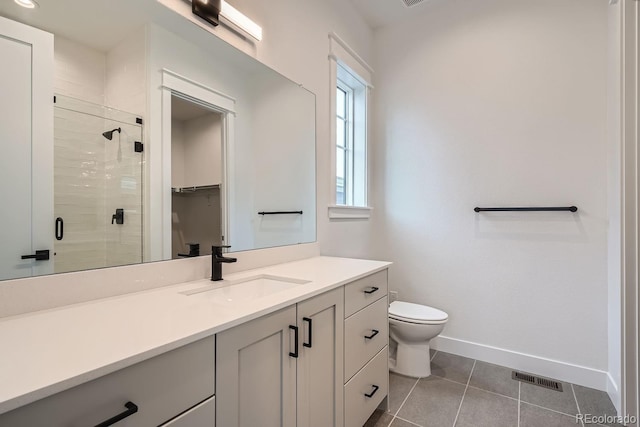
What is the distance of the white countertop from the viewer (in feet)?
1.59

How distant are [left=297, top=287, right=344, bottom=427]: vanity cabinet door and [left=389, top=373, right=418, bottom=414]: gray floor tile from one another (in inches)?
24.4

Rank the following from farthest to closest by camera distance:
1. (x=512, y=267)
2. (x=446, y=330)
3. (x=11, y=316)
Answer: (x=446, y=330), (x=512, y=267), (x=11, y=316)

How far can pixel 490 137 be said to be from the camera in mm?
2178

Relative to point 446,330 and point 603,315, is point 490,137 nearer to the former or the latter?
point 603,315

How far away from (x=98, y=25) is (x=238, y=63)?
1.98 ft

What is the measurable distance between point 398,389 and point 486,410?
478 millimetres

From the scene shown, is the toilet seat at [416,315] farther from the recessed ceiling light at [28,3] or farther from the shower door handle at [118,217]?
the recessed ceiling light at [28,3]

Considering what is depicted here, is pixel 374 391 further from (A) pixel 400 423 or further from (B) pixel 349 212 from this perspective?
(B) pixel 349 212

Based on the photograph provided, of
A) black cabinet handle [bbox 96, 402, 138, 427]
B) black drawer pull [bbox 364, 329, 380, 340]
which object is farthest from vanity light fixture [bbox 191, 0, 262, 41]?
black drawer pull [bbox 364, 329, 380, 340]

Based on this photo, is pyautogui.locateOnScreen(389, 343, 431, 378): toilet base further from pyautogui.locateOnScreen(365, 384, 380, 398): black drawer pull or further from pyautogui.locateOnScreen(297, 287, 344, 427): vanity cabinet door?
pyautogui.locateOnScreen(297, 287, 344, 427): vanity cabinet door

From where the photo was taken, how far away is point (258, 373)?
2.76ft

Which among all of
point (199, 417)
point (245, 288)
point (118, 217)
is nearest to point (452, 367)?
point (245, 288)

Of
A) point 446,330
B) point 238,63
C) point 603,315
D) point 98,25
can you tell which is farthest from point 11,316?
point 603,315

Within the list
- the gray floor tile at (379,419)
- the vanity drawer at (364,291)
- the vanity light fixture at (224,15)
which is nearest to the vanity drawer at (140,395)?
the vanity drawer at (364,291)
